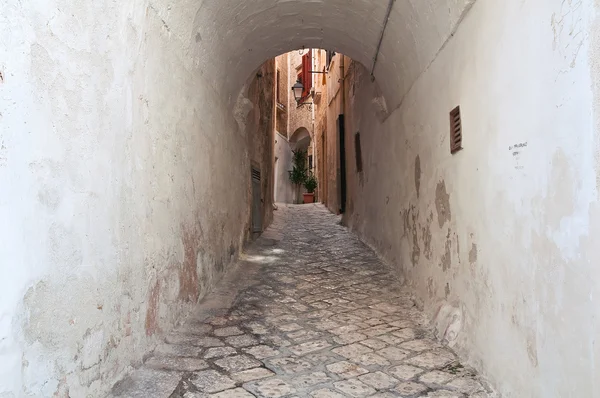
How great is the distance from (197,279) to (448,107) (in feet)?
8.30

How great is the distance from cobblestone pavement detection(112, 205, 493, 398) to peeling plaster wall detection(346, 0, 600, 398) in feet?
0.99

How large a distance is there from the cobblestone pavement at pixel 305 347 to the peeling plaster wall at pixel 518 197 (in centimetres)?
30

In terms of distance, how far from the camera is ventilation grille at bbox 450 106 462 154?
323 centimetres

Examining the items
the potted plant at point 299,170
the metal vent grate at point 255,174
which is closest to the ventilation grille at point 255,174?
the metal vent grate at point 255,174

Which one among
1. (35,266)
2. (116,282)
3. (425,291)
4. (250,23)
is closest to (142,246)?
(116,282)

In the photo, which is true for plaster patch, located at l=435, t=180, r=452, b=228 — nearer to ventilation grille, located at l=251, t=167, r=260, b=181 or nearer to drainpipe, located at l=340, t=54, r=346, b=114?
ventilation grille, located at l=251, t=167, r=260, b=181

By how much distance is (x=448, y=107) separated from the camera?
11.5ft

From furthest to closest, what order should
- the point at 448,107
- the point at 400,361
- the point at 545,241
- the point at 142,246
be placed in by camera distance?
the point at 448,107
the point at 400,361
the point at 142,246
the point at 545,241

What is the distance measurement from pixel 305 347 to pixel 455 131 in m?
1.87

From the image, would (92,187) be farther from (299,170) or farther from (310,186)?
(299,170)

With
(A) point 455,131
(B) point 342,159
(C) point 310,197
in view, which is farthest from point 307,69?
(A) point 455,131

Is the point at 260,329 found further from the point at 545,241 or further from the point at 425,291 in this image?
the point at 545,241

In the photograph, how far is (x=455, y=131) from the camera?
11.0 feet

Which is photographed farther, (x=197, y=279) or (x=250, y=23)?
(x=250, y=23)
